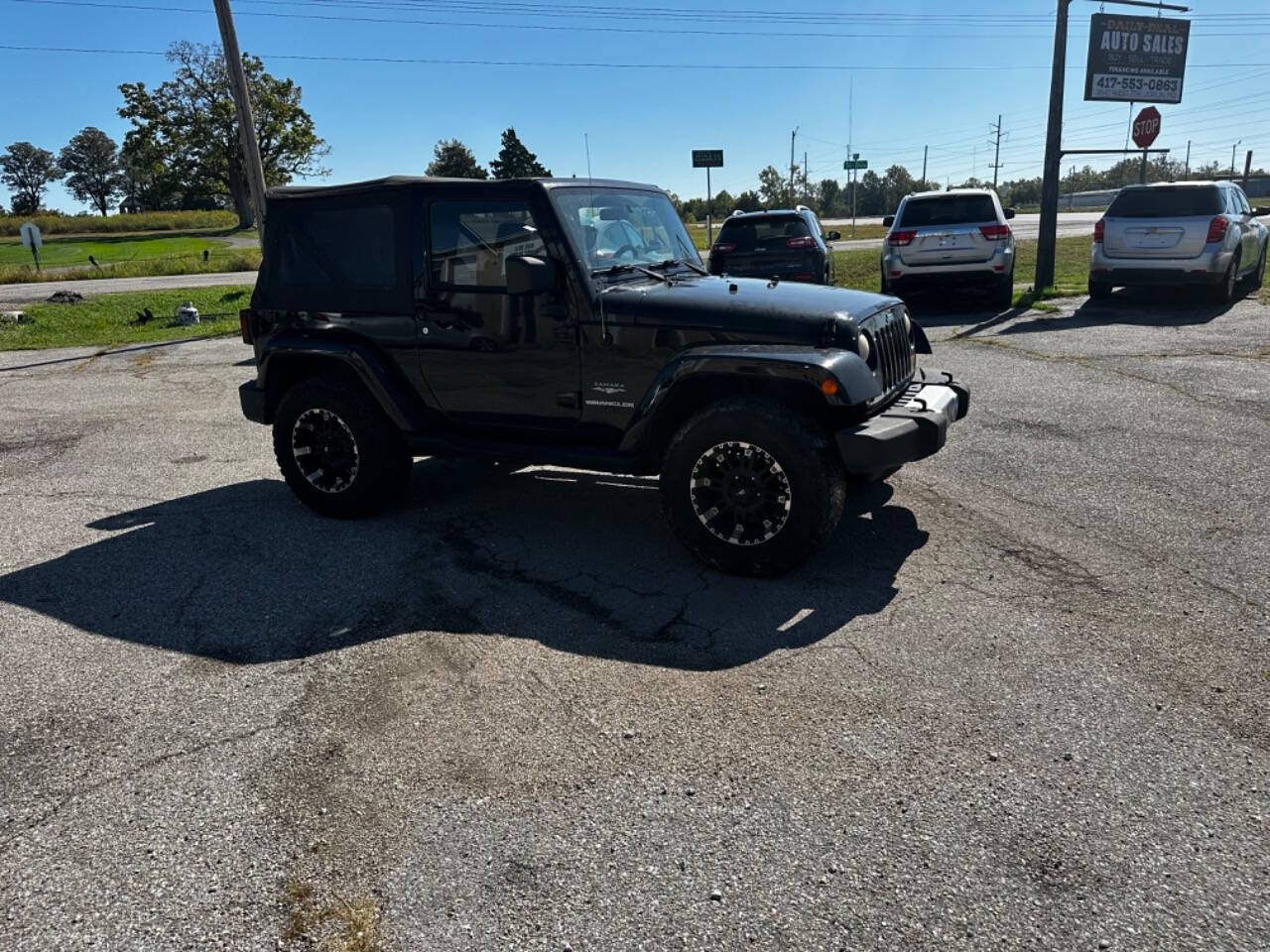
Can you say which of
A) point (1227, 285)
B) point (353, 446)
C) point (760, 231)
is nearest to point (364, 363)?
point (353, 446)

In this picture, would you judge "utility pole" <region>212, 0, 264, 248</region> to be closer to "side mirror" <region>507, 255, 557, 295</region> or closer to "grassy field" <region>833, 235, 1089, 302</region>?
"side mirror" <region>507, 255, 557, 295</region>

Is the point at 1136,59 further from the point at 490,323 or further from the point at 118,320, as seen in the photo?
the point at 118,320

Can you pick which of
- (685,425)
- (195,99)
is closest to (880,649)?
(685,425)

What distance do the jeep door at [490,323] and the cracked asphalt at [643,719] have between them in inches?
30.6

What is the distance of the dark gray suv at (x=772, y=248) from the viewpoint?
44.3 ft

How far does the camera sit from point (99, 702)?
3635 mm

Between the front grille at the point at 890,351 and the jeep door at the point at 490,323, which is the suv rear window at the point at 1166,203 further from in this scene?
the jeep door at the point at 490,323

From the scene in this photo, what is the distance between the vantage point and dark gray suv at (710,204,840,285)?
13508 mm

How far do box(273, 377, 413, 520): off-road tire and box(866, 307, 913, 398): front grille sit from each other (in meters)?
2.80

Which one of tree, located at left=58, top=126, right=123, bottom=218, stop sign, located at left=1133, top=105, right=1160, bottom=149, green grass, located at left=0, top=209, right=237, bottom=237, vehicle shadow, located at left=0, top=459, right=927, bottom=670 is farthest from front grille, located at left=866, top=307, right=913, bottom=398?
tree, located at left=58, top=126, right=123, bottom=218

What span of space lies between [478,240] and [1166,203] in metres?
11.8

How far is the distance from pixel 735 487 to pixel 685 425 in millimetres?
389

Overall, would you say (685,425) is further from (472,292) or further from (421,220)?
(421,220)

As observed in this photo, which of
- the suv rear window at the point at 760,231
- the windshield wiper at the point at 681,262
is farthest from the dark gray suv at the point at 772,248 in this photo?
the windshield wiper at the point at 681,262
